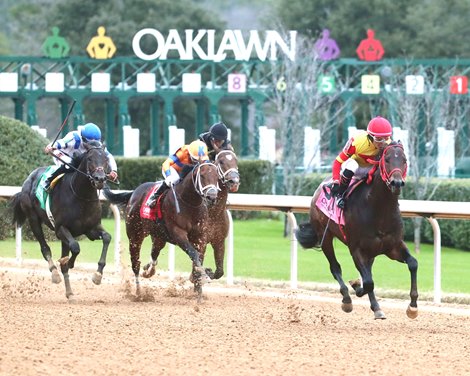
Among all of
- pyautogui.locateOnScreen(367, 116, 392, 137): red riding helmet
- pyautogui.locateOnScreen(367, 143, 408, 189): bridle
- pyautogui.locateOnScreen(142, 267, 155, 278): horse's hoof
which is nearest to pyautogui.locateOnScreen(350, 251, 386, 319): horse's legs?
pyautogui.locateOnScreen(367, 143, 408, 189): bridle

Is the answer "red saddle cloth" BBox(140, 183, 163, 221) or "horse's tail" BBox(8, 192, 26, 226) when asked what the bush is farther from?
"red saddle cloth" BBox(140, 183, 163, 221)

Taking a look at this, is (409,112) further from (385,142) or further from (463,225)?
(385,142)

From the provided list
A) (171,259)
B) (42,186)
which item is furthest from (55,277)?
(171,259)

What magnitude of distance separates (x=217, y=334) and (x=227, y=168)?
2.30 meters

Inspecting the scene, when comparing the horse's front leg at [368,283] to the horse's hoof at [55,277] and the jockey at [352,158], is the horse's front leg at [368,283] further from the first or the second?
the horse's hoof at [55,277]

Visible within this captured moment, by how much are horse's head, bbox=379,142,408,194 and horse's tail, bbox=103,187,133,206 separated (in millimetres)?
3716

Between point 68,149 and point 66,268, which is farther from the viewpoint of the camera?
point 68,149

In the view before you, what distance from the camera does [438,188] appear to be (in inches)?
734

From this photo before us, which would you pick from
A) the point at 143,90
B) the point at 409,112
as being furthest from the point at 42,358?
the point at 143,90

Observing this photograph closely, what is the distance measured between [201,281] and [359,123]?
95.4 ft

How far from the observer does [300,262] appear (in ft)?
51.2

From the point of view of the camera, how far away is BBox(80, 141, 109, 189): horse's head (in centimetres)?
1060

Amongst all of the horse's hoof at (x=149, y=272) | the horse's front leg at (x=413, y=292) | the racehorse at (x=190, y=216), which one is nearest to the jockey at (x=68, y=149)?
the racehorse at (x=190, y=216)

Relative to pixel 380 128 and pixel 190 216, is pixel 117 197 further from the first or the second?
pixel 380 128
